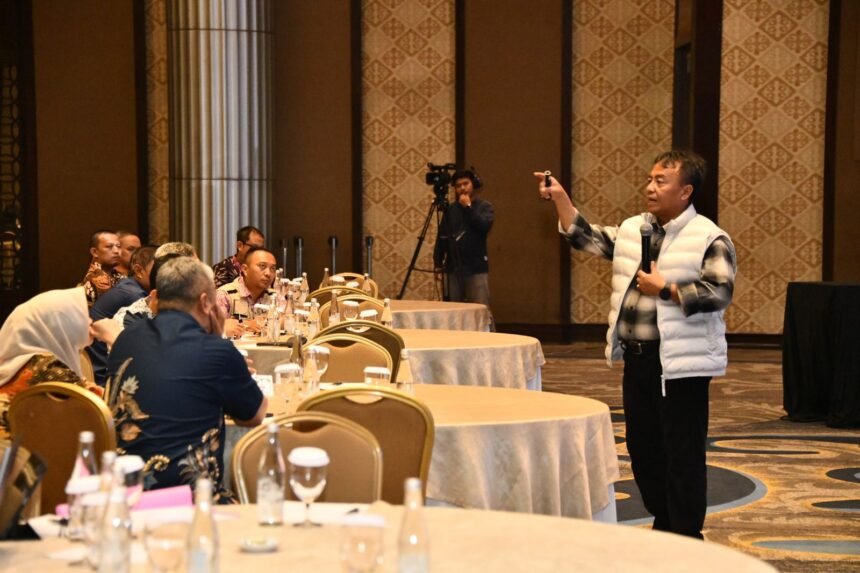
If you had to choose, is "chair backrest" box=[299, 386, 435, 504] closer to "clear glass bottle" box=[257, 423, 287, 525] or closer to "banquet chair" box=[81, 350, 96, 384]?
"clear glass bottle" box=[257, 423, 287, 525]

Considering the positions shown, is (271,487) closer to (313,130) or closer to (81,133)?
(313,130)

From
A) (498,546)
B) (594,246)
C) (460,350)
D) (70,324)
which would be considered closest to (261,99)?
(460,350)

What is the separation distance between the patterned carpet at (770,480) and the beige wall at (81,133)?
18.8 ft

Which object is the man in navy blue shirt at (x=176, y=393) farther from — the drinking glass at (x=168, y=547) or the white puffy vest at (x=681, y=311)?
the white puffy vest at (x=681, y=311)

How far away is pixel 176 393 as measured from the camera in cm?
363

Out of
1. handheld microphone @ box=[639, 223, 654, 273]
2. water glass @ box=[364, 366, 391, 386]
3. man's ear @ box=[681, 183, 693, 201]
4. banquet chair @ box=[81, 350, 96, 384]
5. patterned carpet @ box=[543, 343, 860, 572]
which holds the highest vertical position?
man's ear @ box=[681, 183, 693, 201]

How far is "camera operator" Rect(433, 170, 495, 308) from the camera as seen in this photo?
38.9 ft

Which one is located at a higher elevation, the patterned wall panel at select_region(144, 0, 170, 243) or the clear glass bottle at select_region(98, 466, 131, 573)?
the patterned wall panel at select_region(144, 0, 170, 243)

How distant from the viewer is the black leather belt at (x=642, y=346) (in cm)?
505

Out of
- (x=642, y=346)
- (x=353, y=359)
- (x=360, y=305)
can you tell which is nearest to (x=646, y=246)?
(x=642, y=346)

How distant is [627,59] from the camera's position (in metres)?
13.3

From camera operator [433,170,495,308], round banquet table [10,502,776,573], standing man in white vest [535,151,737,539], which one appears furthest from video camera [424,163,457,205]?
round banquet table [10,502,776,573]

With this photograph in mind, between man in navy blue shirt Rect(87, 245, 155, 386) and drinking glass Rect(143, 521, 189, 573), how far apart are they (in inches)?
142

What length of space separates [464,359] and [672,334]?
1.77 m
